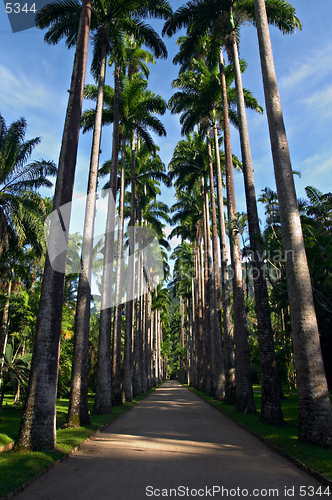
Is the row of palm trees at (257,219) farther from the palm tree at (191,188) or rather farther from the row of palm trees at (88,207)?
the palm tree at (191,188)

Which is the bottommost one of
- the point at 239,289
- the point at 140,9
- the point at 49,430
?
the point at 49,430

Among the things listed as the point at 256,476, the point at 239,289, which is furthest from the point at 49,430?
the point at 239,289

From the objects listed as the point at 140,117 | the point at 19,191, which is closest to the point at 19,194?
the point at 19,191

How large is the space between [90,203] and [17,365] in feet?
21.2

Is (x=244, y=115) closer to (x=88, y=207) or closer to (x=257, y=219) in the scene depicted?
(x=257, y=219)

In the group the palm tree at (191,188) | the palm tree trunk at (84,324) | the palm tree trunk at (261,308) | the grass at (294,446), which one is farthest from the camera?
the palm tree at (191,188)

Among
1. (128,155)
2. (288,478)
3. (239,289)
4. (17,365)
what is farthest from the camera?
(128,155)

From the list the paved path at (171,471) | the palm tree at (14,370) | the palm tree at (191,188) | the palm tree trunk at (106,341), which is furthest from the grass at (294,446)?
the palm tree at (191,188)

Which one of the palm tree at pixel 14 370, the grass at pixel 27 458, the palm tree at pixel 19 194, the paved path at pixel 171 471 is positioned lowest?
the paved path at pixel 171 471

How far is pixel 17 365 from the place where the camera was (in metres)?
12.7

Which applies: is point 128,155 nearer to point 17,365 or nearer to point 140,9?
point 140,9

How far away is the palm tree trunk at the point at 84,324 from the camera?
448 inches

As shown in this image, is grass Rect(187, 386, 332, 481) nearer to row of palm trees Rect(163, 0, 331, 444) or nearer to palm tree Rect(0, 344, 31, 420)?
row of palm trees Rect(163, 0, 331, 444)

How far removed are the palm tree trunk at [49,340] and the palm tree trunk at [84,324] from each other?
3.68 meters
